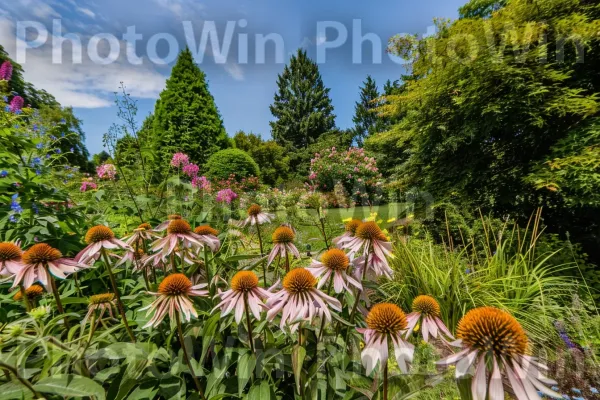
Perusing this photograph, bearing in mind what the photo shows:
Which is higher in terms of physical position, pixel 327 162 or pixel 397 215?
pixel 327 162

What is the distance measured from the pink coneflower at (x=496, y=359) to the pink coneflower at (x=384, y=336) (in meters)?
0.12

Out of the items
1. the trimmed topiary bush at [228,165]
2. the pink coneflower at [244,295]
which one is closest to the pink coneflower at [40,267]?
the pink coneflower at [244,295]

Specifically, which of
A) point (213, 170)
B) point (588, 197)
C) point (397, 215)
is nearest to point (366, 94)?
point (213, 170)

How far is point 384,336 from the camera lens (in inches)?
26.4

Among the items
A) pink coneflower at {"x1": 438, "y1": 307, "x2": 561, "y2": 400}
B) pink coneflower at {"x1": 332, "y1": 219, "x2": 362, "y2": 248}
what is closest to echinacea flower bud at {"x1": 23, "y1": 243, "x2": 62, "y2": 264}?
pink coneflower at {"x1": 332, "y1": 219, "x2": 362, "y2": 248}

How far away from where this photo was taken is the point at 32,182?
1.30 m

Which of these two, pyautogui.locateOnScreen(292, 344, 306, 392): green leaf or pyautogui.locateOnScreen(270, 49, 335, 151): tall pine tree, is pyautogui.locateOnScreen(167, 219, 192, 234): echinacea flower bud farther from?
pyautogui.locateOnScreen(270, 49, 335, 151): tall pine tree

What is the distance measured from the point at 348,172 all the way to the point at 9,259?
9.73m

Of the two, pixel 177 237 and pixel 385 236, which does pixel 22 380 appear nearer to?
pixel 177 237

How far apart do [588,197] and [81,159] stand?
54.5 feet

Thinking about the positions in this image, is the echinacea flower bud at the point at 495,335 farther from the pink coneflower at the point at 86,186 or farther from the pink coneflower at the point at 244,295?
the pink coneflower at the point at 86,186

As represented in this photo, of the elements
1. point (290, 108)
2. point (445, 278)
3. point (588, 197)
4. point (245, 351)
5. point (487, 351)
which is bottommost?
point (445, 278)

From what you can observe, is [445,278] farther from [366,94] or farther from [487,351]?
[366,94]

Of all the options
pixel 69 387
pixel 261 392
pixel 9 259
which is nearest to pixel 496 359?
pixel 261 392
